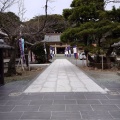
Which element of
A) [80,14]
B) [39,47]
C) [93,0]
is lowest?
[39,47]

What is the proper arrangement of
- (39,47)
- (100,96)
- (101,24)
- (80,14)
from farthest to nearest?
(39,47) < (80,14) < (101,24) < (100,96)

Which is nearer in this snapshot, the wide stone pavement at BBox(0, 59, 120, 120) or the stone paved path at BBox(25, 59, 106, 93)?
the wide stone pavement at BBox(0, 59, 120, 120)

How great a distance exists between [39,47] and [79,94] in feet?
73.1

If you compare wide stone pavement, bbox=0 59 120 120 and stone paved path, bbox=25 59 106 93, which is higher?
stone paved path, bbox=25 59 106 93

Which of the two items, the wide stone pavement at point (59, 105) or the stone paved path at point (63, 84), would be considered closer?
the wide stone pavement at point (59, 105)

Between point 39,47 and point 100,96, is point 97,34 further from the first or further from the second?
point 39,47

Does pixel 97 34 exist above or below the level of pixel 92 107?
above

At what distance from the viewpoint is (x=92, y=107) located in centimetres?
632

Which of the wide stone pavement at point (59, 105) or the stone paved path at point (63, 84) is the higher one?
the stone paved path at point (63, 84)

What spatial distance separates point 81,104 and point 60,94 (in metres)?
1.67

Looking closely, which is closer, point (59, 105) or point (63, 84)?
point (59, 105)

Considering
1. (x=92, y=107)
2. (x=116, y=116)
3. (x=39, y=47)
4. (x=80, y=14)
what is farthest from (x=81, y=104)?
(x=39, y=47)

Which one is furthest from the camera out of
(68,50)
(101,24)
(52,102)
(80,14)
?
(68,50)

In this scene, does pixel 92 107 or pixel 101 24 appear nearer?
pixel 92 107
